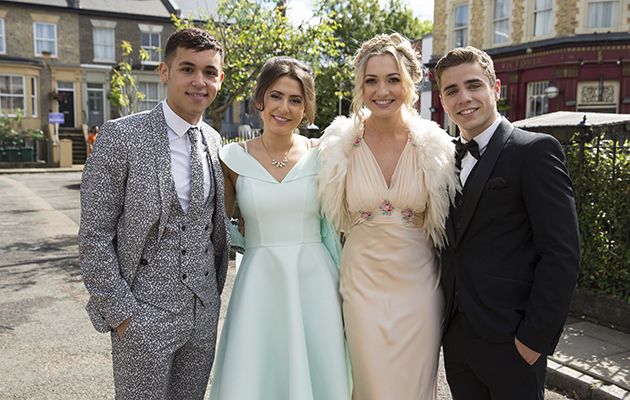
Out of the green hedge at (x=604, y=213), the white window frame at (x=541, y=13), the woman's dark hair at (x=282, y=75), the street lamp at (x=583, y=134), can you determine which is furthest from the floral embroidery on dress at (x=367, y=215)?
the white window frame at (x=541, y=13)

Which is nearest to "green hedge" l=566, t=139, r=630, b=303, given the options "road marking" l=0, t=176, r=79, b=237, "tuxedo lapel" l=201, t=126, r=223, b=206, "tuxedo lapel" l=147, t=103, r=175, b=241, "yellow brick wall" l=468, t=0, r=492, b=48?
"tuxedo lapel" l=201, t=126, r=223, b=206

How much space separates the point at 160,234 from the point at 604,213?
199 inches

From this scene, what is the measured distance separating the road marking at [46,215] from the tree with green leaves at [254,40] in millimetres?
3986

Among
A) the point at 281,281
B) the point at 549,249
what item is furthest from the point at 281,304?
the point at 549,249

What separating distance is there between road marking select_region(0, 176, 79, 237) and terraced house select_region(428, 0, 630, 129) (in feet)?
53.7

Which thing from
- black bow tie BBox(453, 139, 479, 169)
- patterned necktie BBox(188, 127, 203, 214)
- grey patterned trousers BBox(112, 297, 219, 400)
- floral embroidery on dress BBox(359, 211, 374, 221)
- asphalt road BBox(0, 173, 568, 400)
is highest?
black bow tie BBox(453, 139, 479, 169)

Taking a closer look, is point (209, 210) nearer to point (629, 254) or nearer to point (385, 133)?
point (385, 133)

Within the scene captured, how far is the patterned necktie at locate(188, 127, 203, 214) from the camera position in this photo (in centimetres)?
272

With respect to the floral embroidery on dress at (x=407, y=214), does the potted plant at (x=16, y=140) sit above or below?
above

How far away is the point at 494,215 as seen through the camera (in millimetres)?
2600

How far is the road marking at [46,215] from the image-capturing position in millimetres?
11211

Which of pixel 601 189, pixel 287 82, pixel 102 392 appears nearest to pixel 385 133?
pixel 287 82

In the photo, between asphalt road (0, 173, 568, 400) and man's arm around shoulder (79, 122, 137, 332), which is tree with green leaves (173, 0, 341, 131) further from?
man's arm around shoulder (79, 122, 137, 332)

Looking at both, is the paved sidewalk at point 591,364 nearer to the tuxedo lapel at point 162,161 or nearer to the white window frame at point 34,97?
the tuxedo lapel at point 162,161
